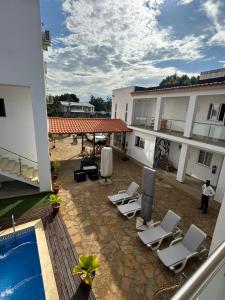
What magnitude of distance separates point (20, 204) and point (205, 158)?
14556 mm

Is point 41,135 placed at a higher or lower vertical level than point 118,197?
higher

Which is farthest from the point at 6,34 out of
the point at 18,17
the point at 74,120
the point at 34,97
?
the point at 74,120

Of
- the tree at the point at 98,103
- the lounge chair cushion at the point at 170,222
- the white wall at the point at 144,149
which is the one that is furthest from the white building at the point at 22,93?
the tree at the point at 98,103

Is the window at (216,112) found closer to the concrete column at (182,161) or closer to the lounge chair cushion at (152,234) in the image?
the concrete column at (182,161)

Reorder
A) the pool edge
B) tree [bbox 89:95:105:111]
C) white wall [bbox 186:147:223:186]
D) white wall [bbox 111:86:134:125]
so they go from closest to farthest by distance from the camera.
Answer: the pool edge → white wall [bbox 186:147:223:186] → white wall [bbox 111:86:134:125] → tree [bbox 89:95:105:111]

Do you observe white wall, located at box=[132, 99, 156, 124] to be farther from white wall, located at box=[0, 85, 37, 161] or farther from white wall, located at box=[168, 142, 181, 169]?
white wall, located at box=[0, 85, 37, 161]

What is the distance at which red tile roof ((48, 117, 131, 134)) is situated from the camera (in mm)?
18234

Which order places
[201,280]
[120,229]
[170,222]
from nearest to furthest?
[201,280], [170,222], [120,229]

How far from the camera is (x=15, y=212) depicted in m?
10.3

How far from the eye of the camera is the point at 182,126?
16094 millimetres

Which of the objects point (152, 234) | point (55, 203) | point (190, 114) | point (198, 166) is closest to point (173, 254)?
point (152, 234)

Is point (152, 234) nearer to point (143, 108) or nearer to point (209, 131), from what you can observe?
point (209, 131)

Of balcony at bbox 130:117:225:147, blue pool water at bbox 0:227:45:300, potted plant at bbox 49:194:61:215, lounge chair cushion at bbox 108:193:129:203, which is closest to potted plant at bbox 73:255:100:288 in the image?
blue pool water at bbox 0:227:45:300

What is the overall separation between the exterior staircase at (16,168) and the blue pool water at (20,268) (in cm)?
405
